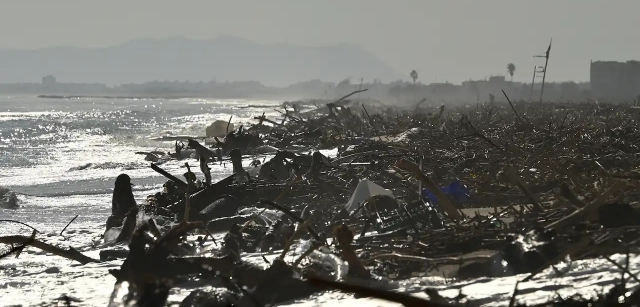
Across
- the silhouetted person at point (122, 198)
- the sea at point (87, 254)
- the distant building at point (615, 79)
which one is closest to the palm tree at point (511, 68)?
the distant building at point (615, 79)

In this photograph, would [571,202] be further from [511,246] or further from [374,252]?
[374,252]

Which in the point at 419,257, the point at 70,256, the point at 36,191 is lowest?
the point at 36,191

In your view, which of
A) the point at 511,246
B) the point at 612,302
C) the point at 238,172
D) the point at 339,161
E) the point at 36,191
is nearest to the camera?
the point at 612,302

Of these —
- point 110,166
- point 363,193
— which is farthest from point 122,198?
point 110,166

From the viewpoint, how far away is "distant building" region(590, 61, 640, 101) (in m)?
91.9

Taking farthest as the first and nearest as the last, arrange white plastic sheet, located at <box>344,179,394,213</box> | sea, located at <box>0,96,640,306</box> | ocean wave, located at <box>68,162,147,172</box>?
ocean wave, located at <box>68,162,147,172</box>
white plastic sheet, located at <box>344,179,394,213</box>
sea, located at <box>0,96,640,306</box>

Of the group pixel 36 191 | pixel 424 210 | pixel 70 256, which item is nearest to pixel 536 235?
pixel 424 210

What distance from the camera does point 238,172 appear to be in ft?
32.0

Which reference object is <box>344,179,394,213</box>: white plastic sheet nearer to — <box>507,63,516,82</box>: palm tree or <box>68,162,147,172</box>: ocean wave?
<box>68,162,147,172</box>: ocean wave

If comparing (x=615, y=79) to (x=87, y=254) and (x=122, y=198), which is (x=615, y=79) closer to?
(x=122, y=198)

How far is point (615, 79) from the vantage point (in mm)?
94438

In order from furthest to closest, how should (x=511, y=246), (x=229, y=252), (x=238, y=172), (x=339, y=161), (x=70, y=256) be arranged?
(x=339, y=161)
(x=238, y=172)
(x=70, y=256)
(x=229, y=252)
(x=511, y=246)

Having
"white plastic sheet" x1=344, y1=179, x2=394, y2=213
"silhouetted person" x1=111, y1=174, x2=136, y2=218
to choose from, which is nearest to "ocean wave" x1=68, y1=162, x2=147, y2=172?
"silhouetted person" x1=111, y1=174, x2=136, y2=218

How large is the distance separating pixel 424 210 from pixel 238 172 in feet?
14.3
